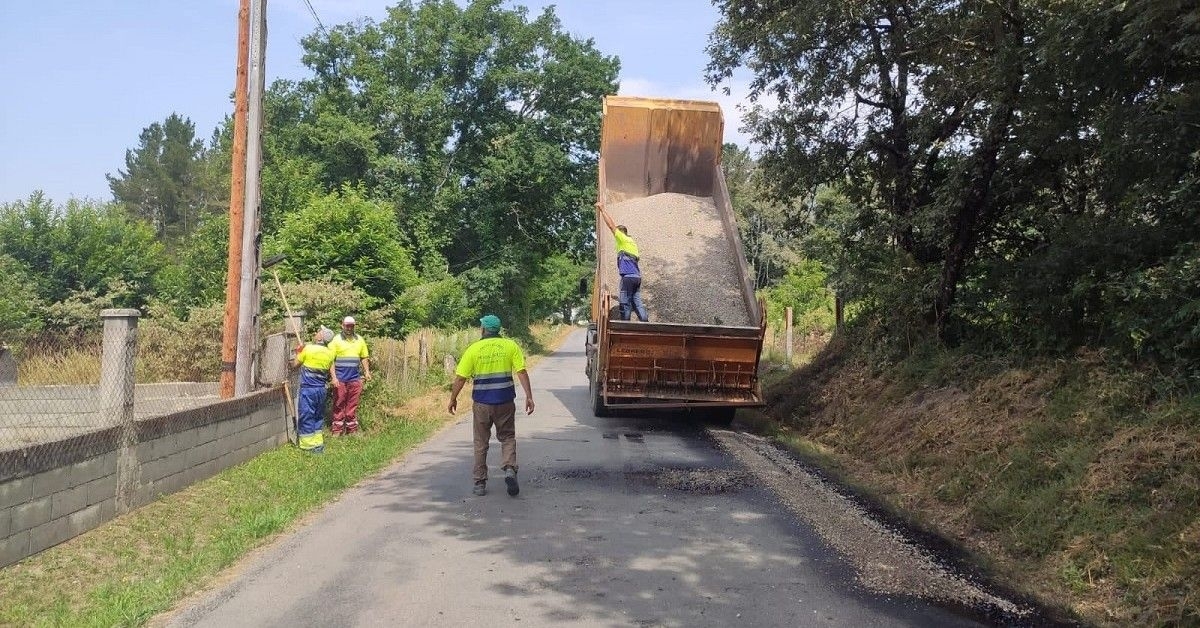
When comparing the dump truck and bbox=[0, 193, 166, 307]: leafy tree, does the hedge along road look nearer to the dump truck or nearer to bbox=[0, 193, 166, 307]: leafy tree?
the dump truck

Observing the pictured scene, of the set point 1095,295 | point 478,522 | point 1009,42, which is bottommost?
point 478,522

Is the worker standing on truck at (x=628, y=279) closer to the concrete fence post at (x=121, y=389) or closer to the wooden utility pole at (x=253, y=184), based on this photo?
the wooden utility pole at (x=253, y=184)

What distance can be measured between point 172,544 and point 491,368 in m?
2.99

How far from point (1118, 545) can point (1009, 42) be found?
522 centimetres

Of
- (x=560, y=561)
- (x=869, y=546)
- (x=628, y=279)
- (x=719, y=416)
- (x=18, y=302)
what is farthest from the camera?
(x=18, y=302)

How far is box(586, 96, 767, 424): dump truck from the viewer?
1171 cm

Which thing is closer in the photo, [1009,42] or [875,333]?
[1009,42]

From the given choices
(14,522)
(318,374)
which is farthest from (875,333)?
(14,522)

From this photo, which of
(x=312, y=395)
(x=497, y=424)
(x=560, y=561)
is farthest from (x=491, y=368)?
(x=312, y=395)

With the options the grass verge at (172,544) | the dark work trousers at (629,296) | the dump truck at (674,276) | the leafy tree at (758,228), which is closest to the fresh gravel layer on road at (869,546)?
the dump truck at (674,276)

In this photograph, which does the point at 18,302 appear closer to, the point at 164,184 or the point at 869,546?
the point at 869,546

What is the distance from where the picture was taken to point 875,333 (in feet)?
43.5

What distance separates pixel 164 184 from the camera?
2918 inches

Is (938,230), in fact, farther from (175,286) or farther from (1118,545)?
(175,286)
